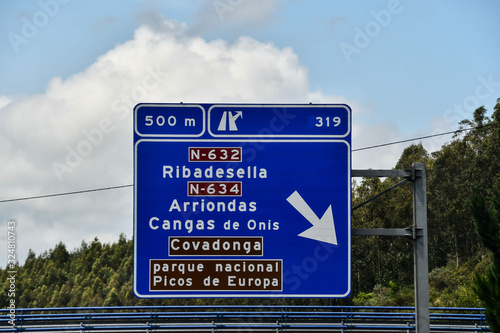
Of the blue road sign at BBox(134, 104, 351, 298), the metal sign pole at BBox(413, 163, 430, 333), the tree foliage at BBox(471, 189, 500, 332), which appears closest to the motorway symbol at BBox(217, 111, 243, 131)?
the blue road sign at BBox(134, 104, 351, 298)

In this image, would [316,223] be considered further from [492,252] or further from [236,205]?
[492,252]

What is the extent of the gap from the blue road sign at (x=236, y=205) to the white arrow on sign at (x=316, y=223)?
0.02 metres

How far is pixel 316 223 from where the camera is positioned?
1080cm

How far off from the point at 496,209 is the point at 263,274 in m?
7.29

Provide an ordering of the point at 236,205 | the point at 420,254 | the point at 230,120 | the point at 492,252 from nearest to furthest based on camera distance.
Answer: the point at 236,205 < the point at 230,120 < the point at 420,254 < the point at 492,252

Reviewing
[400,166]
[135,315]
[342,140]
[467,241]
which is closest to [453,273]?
[467,241]

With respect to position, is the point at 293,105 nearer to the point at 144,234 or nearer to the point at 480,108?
the point at 144,234

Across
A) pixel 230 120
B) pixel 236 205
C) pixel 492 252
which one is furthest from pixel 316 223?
pixel 492 252

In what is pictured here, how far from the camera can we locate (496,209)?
1561cm

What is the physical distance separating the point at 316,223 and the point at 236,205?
1.28m

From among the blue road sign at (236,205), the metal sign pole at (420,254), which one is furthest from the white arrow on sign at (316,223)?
the metal sign pole at (420,254)

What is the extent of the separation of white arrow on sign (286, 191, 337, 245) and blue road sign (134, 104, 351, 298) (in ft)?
0.05

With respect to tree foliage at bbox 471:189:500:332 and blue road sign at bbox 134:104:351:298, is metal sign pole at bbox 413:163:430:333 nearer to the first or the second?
blue road sign at bbox 134:104:351:298

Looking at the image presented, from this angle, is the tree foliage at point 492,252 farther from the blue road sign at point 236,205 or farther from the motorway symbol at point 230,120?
the motorway symbol at point 230,120
